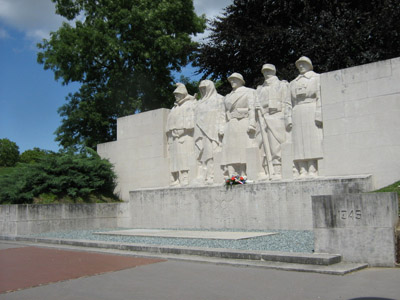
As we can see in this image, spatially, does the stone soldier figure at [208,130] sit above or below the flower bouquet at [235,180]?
above

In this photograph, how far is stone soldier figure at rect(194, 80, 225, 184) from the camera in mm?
13836

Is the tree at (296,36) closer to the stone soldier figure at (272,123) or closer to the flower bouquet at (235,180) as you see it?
the stone soldier figure at (272,123)

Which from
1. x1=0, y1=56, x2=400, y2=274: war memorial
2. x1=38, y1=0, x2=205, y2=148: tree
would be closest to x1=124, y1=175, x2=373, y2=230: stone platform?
x1=0, y1=56, x2=400, y2=274: war memorial

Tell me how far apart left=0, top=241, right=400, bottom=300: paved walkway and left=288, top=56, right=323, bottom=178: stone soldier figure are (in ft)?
18.0

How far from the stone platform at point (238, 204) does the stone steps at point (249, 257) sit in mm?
3927

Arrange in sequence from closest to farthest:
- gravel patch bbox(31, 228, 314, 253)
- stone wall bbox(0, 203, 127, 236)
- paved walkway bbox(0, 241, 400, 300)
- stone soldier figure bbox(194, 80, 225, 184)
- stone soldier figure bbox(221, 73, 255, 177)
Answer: paved walkway bbox(0, 241, 400, 300) → gravel patch bbox(31, 228, 314, 253) → stone soldier figure bbox(221, 73, 255, 177) → stone wall bbox(0, 203, 127, 236) → stone soldier figure bbox(194, 80, 225, 184)

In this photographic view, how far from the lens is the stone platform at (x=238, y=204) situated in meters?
10.9

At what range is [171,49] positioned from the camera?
886 inches

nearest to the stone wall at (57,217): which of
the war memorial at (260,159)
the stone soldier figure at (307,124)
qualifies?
the war memorial at (260,159)

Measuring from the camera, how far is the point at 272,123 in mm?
12391

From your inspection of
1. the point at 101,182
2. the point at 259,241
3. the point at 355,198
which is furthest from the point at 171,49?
the point at 355,198

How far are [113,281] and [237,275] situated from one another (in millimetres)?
1773

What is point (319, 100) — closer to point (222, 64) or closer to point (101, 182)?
point (101, 182)

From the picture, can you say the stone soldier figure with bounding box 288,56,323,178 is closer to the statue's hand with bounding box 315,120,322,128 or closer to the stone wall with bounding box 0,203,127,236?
the statue's hand with bounding box 315,120,322,128
